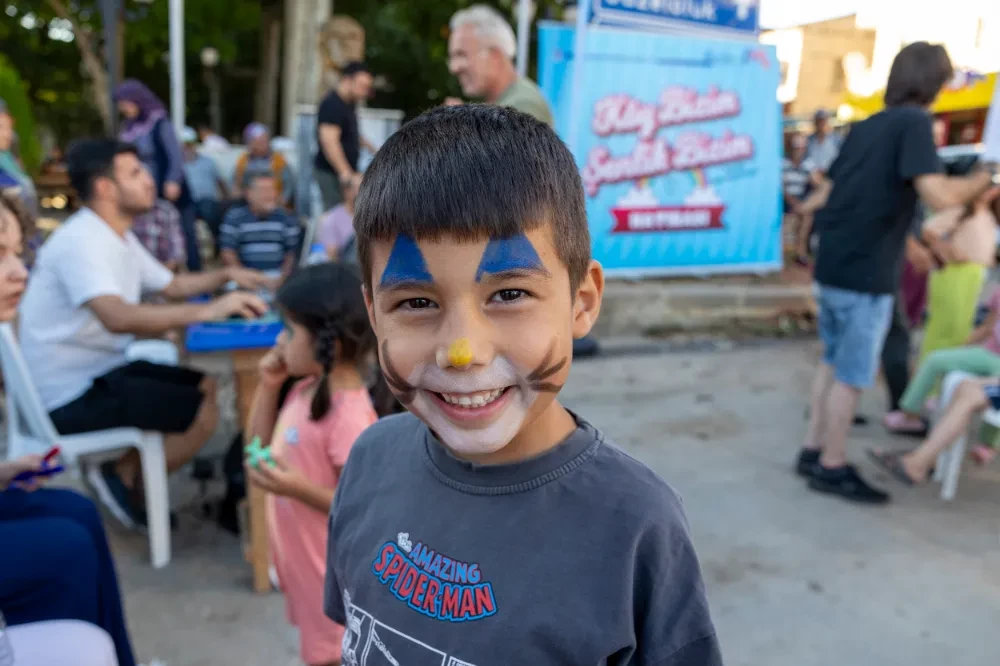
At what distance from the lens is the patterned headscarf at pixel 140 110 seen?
18.3 ft

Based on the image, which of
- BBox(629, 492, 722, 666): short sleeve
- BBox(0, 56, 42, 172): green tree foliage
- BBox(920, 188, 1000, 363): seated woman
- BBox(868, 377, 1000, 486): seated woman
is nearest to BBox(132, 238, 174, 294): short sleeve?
BBox(629, 492, 722, 666): short sleeve

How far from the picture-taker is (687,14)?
708cm

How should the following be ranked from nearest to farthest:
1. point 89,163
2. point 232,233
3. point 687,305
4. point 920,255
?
1. point 89,163
2. point 920,255
3. point 232,233
4. point 687,305

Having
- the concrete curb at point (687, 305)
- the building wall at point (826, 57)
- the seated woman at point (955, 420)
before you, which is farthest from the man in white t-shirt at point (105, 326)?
the building wall at point (826, 57)

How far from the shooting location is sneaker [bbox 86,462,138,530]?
10.1ft

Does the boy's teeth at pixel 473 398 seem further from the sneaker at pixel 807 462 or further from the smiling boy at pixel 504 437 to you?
the sneaker at pixel 807 462

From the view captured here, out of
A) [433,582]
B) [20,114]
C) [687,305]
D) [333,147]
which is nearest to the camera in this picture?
[433,582]

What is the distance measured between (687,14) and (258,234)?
4.74 meters

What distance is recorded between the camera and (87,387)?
115 inches

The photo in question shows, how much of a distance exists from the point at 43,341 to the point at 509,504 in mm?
2614

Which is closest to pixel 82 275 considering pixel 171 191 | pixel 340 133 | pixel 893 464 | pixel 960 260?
pixel 340 133

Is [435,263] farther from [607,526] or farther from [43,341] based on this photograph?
[43,341]

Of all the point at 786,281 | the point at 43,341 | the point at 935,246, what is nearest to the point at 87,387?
the point at 43,341

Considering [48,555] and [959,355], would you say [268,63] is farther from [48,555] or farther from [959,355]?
[48,555]
